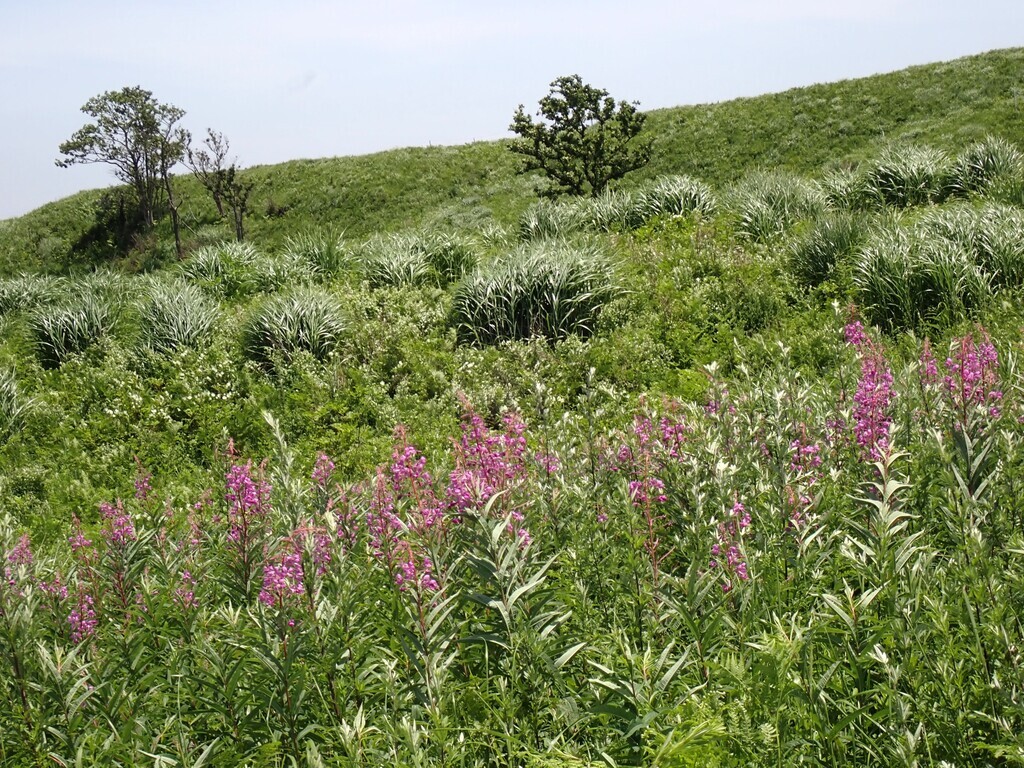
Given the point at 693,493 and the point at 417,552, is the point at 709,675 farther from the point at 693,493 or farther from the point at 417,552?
the point at 417,552

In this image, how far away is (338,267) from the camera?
47.2 ft

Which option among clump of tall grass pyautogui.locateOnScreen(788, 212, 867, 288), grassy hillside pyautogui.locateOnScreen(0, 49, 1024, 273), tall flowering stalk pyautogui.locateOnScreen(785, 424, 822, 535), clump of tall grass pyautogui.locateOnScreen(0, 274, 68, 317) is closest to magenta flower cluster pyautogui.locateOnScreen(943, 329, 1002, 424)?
tall flowering stalk pyautogui.locateOnScreen(785, 424, 822, 535)

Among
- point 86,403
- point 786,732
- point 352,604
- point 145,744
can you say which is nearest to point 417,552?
point 352,604

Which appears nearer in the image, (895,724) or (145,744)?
(895,724)

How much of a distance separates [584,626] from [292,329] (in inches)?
322

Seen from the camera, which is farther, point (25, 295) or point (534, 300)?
point (25, 295)

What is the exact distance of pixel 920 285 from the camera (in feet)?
29.2

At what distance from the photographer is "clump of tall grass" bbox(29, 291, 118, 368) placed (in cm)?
1203

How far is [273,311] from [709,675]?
9166 millimetres

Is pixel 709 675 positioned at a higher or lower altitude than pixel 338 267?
lower

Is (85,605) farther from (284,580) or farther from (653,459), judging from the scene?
(653,459)

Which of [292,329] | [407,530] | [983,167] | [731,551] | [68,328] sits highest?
[983,167]

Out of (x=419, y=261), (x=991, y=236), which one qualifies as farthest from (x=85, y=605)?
(x=991, y=236)

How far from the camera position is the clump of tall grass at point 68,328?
12031 millimetres
